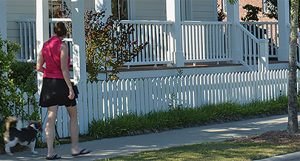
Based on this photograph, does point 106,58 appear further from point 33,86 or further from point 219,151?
point 219,151

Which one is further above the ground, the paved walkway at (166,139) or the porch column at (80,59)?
the porch column at (80,59)

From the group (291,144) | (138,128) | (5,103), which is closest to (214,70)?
(138,128)

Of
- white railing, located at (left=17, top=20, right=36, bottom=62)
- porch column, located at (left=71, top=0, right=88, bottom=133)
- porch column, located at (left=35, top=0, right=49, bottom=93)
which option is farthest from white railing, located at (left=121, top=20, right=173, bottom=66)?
porch column, located at (left=35, top=0, right=49, bottom=93)

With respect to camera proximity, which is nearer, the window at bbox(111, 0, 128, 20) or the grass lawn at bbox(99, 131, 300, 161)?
the grass lawn at bbox(99, 131, 300, 161)

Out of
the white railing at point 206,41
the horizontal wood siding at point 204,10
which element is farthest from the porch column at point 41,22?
the horizontal wood siding at point 204,10

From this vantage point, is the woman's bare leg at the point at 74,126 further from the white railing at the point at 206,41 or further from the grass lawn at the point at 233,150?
the white railing at the point at 206,41

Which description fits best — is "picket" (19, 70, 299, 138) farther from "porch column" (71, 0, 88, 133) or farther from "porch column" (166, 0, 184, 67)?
"porch column" (166, 0, 184, 67)

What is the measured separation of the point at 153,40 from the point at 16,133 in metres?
7.37

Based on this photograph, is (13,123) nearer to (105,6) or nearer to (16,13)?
(105,6)

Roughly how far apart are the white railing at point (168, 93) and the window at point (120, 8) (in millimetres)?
5187

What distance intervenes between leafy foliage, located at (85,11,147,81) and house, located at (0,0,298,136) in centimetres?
77

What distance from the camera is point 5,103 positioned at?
10.1 meters

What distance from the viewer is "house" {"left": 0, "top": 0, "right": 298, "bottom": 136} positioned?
1170 centimetres

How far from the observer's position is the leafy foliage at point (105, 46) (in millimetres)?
13250
